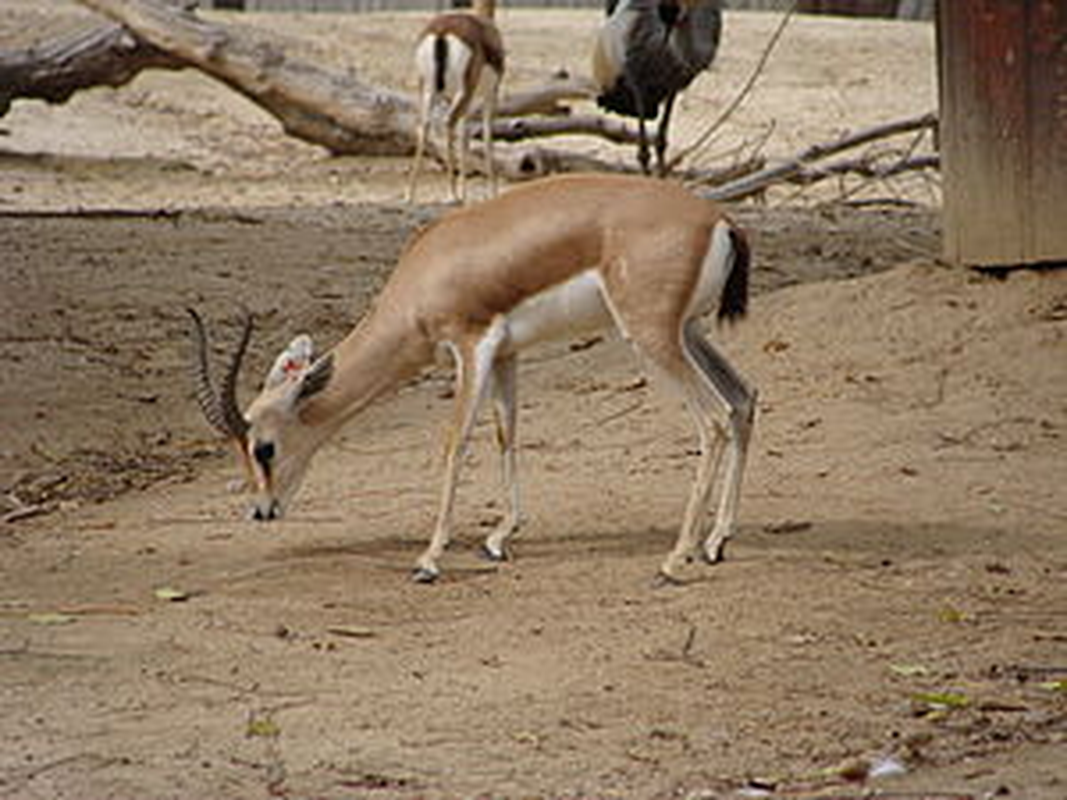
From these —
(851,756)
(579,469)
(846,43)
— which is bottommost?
(846,43)

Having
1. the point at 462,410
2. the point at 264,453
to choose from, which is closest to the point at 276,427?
the point at 264,453

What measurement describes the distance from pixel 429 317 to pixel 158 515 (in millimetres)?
1448

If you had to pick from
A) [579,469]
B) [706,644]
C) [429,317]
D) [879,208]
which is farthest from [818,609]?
[879,208]

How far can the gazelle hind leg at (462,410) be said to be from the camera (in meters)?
6.39

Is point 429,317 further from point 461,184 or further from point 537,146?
point 537,146

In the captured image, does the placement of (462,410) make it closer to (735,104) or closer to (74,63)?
(735,104)

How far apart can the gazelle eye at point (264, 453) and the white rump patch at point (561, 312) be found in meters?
0.79

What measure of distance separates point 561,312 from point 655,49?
6.93m

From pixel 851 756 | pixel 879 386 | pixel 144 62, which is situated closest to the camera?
pixel 851 756

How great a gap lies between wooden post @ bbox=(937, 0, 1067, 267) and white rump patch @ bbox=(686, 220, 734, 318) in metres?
2.55

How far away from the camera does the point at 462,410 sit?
6469 millimetres

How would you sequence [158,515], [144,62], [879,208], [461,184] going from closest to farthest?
[158,515] → [879,208] → [461,184] → [144,62]

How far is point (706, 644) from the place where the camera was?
5.52 meters

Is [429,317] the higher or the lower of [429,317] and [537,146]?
the higher
